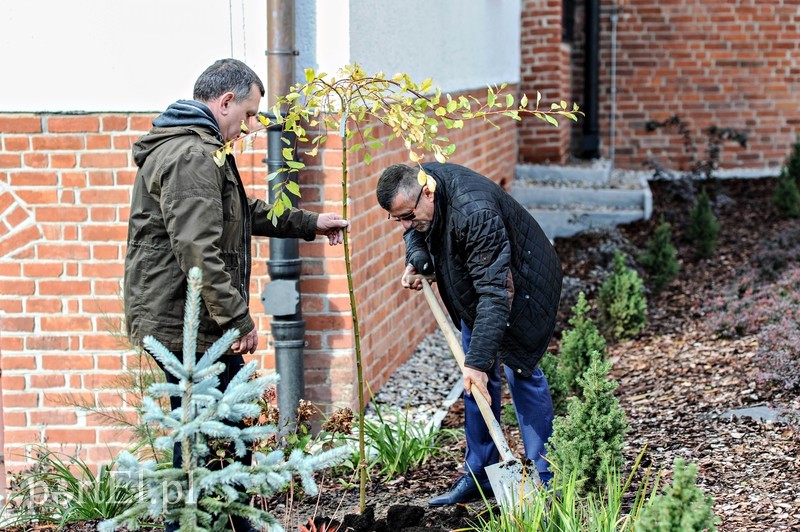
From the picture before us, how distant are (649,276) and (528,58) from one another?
13.0ft

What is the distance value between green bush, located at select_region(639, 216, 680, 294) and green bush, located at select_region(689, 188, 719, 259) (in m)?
1.03

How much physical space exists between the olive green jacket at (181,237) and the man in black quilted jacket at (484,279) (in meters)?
0.63

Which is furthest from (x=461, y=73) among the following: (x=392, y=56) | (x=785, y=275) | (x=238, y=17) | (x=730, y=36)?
(x=730, y=36)

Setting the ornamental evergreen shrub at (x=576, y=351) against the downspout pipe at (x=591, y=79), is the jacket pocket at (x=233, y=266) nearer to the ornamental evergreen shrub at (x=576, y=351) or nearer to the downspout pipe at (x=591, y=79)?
the ornamental evergreen shrub at (x=576, y=351)

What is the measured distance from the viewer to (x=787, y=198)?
10.6 metres

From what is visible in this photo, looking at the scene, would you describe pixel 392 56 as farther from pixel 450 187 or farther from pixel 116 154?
pixel 450 187

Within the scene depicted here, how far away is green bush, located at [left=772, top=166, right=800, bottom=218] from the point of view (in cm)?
1053

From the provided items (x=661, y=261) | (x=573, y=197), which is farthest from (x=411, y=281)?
(x=573, y=197)

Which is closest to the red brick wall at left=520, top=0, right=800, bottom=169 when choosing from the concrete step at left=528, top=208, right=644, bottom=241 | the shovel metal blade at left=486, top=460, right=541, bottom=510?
the concrete step at left=528, top=208, right=644, bottom=241

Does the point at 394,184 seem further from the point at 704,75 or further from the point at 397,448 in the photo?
the point at 704,75

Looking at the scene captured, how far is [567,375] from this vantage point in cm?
513

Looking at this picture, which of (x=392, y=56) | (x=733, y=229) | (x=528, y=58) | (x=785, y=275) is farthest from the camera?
(x=528, y=58)

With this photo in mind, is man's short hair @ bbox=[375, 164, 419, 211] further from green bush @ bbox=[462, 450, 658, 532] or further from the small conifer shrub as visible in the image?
the small conifer shrub

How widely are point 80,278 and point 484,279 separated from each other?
7.54 ft
